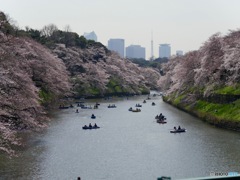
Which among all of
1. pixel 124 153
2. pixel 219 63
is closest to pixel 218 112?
pixel 219 63

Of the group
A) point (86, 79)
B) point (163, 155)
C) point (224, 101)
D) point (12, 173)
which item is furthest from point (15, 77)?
point (86, 79)

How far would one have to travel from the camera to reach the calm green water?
71.3ft

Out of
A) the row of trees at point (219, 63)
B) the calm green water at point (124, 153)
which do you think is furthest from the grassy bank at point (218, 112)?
the row of trees at point (219, 63)

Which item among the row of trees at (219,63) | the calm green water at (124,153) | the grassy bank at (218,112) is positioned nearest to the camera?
the calm green water at (124,153)

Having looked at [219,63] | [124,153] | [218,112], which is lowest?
[124,153]

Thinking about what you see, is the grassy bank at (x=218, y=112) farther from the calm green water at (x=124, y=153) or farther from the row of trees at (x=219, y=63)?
the row of trees at (x=219, y=63)

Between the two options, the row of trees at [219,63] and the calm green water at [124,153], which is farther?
the row of trees at [219,63]

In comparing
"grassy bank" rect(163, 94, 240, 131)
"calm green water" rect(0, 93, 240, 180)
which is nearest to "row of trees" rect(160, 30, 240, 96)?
"grassy bank" rect(163, 94, 240, 131)

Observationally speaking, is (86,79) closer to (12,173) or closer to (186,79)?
(186,79)

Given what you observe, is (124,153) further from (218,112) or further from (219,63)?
(219,63)

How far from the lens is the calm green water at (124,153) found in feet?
71.3

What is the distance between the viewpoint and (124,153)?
88.3 ft

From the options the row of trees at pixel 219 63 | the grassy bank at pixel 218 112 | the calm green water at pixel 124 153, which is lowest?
the calm green water at pixel 124 153

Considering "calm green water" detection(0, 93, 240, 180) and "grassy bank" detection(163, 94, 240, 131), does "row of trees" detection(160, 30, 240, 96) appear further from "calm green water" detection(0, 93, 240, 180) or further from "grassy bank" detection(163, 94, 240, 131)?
"calm green water" detection(0, 93, 240, 180)
